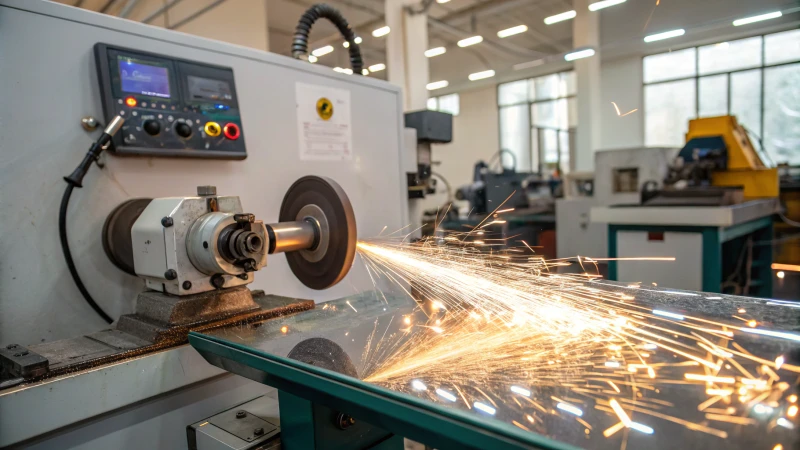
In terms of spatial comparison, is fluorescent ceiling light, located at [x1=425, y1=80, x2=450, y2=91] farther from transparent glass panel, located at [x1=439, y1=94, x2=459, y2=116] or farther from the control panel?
the control panel

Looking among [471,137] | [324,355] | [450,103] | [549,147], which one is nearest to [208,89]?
[324,355]

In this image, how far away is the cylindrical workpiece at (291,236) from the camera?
0.99m

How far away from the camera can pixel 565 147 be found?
9781mm

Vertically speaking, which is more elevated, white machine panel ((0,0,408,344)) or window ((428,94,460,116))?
window ((428,94,460,116))

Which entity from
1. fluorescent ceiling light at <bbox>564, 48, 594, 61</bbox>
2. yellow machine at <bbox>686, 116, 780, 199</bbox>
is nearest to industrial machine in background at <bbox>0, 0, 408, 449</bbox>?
fluorescent ceiling light at <bbox>564, 48, 594, 61</bbox>

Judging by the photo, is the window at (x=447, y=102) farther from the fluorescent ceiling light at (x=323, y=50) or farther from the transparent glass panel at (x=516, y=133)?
the fluorescent ceiling light at (x=323, y=50)

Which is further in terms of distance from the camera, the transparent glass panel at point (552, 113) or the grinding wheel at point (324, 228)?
the transparent glass panel at point (552, 113)

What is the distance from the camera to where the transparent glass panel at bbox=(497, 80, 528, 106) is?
427 inches

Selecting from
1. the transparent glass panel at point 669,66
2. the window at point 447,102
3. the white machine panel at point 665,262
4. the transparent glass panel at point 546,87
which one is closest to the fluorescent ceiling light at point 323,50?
the window at point 447,102

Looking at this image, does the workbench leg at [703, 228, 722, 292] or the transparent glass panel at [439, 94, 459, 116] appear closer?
the workbench leg at [703, 228, 722, 292]

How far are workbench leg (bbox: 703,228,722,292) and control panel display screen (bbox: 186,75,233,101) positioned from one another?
2398 mm

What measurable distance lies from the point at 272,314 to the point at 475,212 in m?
3.53

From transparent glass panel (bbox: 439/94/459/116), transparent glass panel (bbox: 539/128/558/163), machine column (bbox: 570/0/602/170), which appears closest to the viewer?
machine column (bbox: 570/0/602/170)

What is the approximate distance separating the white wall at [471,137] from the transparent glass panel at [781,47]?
525 cm
